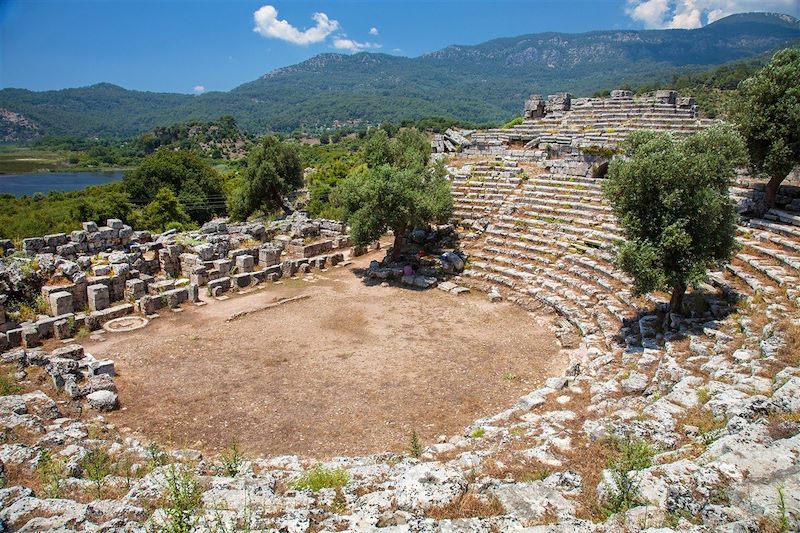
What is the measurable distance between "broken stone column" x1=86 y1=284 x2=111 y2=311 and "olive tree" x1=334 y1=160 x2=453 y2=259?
9391mm

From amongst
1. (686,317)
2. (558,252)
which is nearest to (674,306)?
(686,317)

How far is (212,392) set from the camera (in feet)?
40.6

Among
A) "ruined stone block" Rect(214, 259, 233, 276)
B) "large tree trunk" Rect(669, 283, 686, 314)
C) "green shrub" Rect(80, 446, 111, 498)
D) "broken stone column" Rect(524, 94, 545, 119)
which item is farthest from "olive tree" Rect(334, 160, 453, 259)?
"broken stone column" Rect(524, 94, 545, 119)

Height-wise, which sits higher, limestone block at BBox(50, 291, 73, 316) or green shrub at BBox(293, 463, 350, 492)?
limestone block at BBox(50, 291, 73, 316)

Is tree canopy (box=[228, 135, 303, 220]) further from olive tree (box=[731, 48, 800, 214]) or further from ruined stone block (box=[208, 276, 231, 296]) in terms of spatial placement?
olive tree (box=[731, 48, 800, 214])

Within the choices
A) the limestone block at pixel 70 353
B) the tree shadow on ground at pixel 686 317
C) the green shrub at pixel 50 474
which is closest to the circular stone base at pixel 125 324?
the limestone block at pixel 70 353

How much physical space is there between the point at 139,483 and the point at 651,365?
9798 mm

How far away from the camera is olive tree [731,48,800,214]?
14.3 m

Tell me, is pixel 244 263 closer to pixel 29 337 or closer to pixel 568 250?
pixel 29 337

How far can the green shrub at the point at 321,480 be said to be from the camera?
285 inches

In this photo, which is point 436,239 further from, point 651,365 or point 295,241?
point 651,365

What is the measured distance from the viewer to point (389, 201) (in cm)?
2058

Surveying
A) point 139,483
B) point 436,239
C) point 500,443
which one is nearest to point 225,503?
point 139,483

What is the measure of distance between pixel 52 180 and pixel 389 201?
13199 cm
